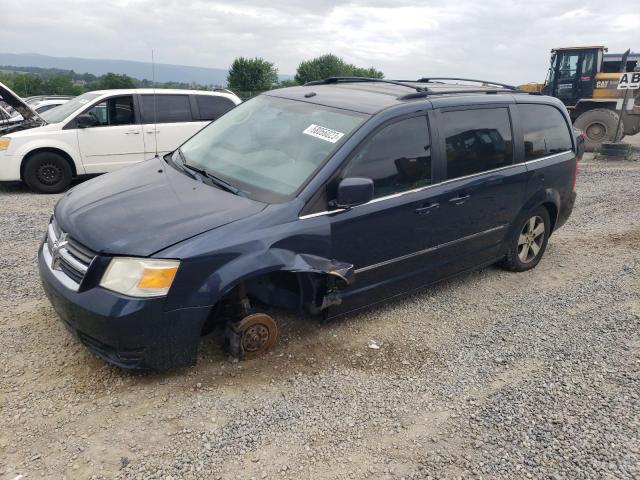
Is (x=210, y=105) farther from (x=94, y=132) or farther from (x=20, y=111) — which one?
(x=20, y=111)

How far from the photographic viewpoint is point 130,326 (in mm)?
2625

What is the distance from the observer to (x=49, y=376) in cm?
295

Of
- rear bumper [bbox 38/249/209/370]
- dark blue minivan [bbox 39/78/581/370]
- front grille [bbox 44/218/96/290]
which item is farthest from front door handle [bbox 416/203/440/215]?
front grille [bbox 44/218/96/290]

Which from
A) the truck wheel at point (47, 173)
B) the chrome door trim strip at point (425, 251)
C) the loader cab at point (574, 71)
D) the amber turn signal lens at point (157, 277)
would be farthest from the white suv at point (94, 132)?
the loader cab at point (574, 71)

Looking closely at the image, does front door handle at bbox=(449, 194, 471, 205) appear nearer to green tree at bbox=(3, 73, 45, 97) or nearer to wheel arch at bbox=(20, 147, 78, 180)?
wheel arch at bbox=(20, 147, 78, 180)

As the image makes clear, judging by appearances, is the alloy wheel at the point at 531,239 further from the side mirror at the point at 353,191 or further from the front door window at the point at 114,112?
the front door window at the point at 114,112

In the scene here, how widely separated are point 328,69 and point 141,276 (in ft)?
142

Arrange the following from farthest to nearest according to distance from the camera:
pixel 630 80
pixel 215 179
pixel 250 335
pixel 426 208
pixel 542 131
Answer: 1. pixel 630 80
2. pixel 542 131
3. pixel 426 208
4. pixel 215 179
5. pixel 250 335

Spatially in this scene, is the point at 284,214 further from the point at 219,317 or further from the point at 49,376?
the point at 49,376

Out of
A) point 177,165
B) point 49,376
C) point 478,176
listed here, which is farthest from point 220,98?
point 49,376

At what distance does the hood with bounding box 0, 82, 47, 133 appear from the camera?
762 centimetres

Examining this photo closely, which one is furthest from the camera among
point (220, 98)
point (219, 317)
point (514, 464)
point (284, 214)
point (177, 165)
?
point (220, 98)

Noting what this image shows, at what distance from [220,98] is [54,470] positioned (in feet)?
25.2

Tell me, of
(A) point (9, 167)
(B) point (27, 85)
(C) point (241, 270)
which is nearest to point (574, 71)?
(A) point (9, 167)
